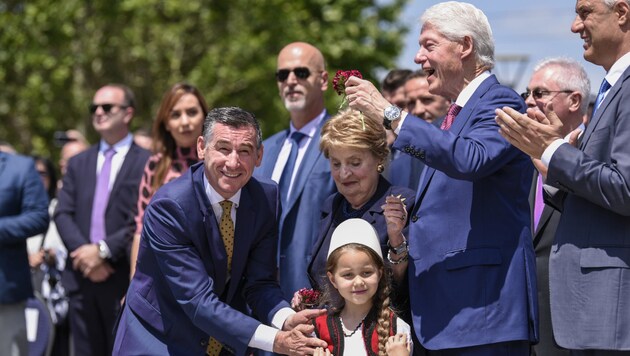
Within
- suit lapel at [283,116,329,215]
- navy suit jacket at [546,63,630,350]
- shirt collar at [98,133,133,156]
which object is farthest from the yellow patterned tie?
shirt collar at [98,133,133,156]

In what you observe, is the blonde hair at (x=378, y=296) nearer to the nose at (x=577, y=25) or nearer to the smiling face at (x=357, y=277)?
the smiling face at (x=357, y=277)

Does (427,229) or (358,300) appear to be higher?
(427,229)

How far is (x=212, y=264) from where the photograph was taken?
5.16 metres

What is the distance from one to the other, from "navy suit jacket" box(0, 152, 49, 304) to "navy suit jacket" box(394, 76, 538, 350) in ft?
13.5

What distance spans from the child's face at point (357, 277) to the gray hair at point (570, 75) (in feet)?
7.31

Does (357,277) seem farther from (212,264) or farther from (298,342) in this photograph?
(212,264)

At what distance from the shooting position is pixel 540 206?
622 centimetres

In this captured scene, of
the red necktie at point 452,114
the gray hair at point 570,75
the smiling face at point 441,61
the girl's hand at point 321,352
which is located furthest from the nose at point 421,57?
the gray hair at point 570,75

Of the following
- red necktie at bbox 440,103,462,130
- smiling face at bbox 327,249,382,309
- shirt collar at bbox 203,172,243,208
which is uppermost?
red necktie at bbox 440,103,462,130

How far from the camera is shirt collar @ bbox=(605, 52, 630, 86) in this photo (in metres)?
4.47

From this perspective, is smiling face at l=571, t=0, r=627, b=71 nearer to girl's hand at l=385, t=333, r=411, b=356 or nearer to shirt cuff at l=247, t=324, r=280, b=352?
girl's hand at l=385, t=333, r=411, b=356

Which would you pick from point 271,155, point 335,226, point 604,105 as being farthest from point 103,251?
point 604,105

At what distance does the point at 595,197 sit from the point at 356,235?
1.26 m

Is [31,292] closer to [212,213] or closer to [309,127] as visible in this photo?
[309,127]
